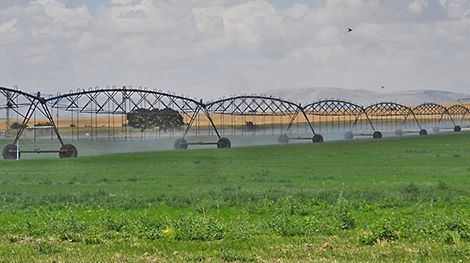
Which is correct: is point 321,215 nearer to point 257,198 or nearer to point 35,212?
point 257,198

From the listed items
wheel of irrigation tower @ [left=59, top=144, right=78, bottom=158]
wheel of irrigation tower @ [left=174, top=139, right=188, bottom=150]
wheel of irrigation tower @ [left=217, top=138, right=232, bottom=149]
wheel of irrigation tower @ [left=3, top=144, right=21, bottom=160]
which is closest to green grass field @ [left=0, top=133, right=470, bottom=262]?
wheel of irrigation tower @ [left=59, top=144, right=78, bottom=158]

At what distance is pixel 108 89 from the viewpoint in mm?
68312

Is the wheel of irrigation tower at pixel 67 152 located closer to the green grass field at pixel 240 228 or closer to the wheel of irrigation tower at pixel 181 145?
the wheel of irrigation tower at pixel 181 145

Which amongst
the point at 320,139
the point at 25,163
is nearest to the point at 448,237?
the point at 25,163

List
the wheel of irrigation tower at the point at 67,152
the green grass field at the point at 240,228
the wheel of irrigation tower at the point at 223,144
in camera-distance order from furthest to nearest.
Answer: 1. the wheel of irrigation tower at the point at 223,144
2. the wheel of irrigation tower at the point at 67,152
3. the green grass field at the point at 240,228

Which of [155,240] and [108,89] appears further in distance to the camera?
[108,89]

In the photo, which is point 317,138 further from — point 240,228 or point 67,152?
point 240,228

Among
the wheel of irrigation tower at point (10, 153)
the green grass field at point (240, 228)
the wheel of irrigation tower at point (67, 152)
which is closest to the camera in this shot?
the green grass field at point (240, 228)

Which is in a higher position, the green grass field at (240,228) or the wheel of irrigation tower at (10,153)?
the wheel of irrigation tower at (10,153)

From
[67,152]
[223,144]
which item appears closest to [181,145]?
[223,144]

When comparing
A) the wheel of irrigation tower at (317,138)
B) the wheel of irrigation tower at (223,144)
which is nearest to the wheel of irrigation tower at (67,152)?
the wheel of irrigation tower at (223,144)

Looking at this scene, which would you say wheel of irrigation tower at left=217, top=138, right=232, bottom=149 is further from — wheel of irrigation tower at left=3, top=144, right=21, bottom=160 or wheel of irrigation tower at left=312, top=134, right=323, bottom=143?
wheel of irrigation tower at left=3, top=144, right=21, bottom=160

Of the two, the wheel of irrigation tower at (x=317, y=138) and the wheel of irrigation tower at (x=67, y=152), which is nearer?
the wheel of irrigation tower at (x=67, y=152)

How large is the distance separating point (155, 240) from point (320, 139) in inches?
3816
